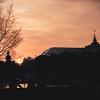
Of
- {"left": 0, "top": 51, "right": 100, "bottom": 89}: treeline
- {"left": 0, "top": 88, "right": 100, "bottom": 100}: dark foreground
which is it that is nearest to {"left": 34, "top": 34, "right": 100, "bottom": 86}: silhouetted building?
{"left": 0, "top": 51, "right": 100, "bottom": 89}: treeline

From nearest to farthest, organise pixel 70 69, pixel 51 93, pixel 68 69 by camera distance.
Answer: pixel 51 93
pixel 70 69
pixel 68 69

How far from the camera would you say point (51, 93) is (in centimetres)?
2411

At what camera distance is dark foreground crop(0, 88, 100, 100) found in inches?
947

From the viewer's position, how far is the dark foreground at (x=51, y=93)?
24047mm

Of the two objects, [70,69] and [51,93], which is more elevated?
[70,69]

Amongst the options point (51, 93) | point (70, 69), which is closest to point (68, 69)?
point (70, 69)

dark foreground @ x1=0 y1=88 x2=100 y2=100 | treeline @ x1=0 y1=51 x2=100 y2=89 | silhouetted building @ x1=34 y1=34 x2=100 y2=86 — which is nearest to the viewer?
dark foreground @ x1=0 y1=88 x2=100 y2=100

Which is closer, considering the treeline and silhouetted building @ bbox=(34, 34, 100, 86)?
the treeline

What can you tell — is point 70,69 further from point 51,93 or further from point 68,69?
point 51,93

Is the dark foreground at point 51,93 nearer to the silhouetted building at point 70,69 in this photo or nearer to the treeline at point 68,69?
the treeline at point 68,69

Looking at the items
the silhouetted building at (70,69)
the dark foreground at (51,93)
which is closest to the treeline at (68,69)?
the silhouetted building at (70,69)

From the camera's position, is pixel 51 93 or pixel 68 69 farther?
pixel 68 69

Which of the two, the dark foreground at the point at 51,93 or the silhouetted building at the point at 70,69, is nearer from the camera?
the dark foreground at the point at 51,93

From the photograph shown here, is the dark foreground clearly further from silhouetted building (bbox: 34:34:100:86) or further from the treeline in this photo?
silhouetted building (bbox: 34:34:100:86)
